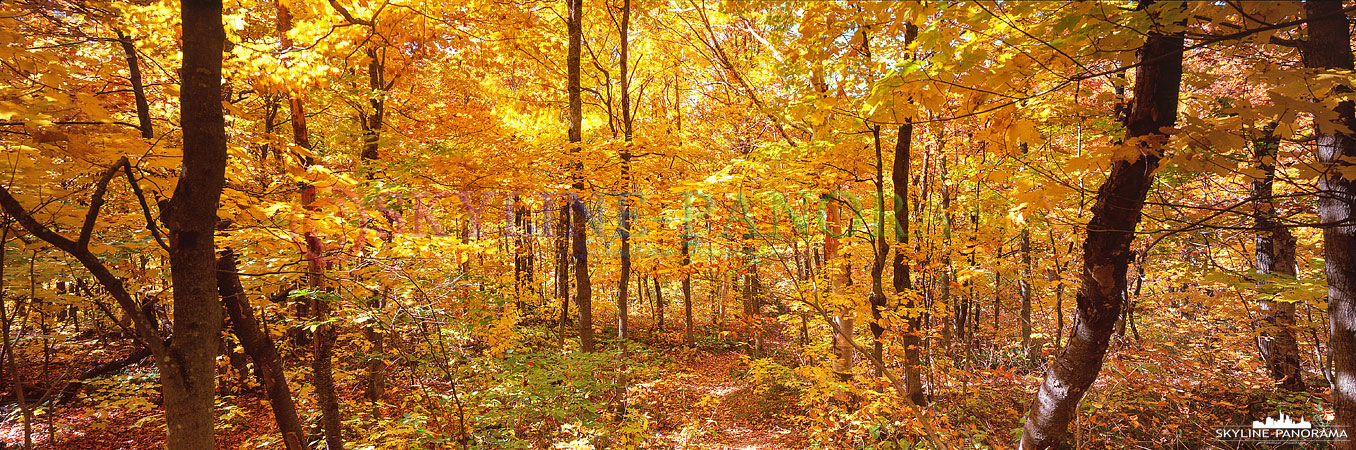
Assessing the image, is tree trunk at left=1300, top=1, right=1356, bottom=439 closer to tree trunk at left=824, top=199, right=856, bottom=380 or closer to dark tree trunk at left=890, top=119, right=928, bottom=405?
dark tree trunk at left=890, top=119, right=928, bottom=405

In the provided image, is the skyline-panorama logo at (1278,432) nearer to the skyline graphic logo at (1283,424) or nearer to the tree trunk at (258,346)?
the skyline graphic logo at (1283,424)

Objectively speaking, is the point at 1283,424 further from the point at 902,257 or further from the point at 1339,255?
the point at 902,257

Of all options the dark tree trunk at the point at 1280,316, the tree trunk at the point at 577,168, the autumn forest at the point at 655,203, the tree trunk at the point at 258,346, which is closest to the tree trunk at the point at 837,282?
the autumn forest at the point at 655,203

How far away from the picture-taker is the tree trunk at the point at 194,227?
188 cm

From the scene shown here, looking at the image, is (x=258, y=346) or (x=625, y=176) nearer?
(x=258, y=346)

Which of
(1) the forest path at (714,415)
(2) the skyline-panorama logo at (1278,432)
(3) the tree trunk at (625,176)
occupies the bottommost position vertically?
(1) the forest path at (714,415)

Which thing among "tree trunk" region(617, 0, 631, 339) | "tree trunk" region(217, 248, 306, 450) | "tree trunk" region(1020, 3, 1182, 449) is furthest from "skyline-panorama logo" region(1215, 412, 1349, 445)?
"tree trunk" region(217, 248, 306, 450)

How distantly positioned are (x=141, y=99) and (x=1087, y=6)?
536 cm

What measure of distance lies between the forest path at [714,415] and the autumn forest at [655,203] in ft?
0.41

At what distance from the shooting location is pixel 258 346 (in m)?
3.65

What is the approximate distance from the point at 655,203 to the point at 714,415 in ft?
22.4

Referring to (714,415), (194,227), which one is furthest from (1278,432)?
(194,227)

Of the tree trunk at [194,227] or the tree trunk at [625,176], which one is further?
the tree trunk at [625,176]

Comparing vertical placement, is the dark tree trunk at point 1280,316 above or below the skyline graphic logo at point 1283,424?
above
